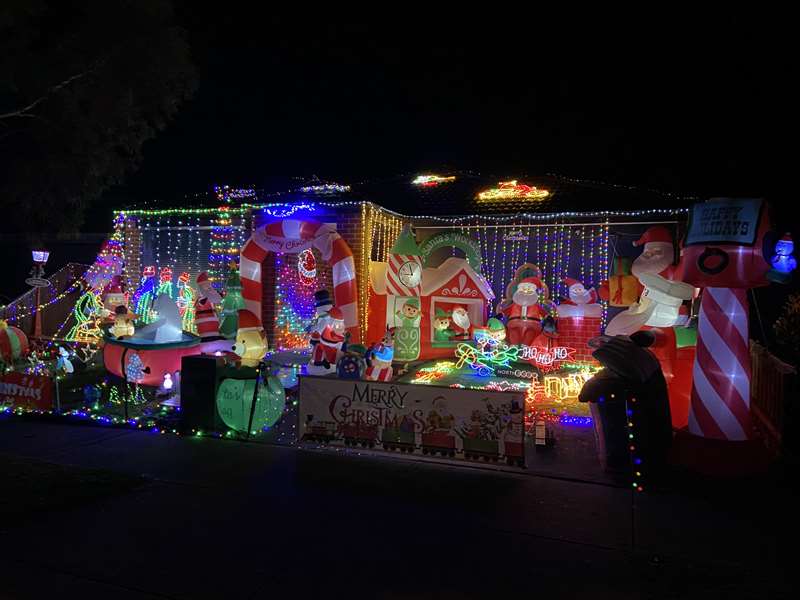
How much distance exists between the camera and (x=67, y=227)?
1154 centimetres

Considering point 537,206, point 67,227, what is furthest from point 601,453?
point 67,227

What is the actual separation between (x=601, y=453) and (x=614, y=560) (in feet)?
6.62

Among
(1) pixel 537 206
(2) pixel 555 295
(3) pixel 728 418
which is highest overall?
(1) pixel 537 206

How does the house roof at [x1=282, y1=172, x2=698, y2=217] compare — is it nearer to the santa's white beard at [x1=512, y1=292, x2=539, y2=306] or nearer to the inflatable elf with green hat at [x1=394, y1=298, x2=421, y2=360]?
the santa's white beard at [x1=512, y1=292, x2=539, y2=306]

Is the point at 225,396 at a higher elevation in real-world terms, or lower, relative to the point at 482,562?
higher

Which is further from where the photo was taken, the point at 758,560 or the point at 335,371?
the point at 335,371

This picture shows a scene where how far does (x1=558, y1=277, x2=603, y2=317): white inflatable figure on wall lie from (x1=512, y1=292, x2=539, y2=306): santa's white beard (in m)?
1.00

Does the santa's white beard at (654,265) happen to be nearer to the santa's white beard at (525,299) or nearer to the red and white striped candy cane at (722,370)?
the red and white striped candy cane at (722,370)

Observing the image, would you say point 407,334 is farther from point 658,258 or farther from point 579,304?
point 658,258

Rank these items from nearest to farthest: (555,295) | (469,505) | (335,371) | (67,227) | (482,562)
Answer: (482,562), (469,505), (335,371), (67,227), (555,295)

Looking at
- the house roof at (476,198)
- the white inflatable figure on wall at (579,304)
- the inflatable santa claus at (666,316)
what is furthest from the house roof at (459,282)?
the inflatable santa claus at (666,316)

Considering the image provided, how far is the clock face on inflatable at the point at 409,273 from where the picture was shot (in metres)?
10.9

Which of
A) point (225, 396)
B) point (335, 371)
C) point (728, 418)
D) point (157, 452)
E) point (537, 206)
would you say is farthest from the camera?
point (537, 206)

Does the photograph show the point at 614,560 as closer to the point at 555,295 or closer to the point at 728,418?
the point at 728,418
